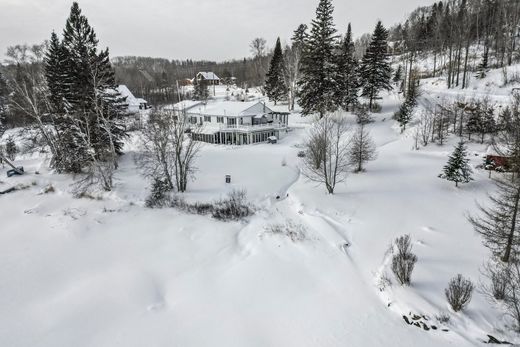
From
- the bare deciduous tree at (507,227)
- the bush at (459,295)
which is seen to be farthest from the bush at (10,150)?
the bare deciduous tree at (507,227)

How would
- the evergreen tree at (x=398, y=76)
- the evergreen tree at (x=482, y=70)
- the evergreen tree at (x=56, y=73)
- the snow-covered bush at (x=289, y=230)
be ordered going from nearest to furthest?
the snow-covered bush at (x=289, y=230), the evergreen tree at (x=56, y=73), the evergreen tree at (x=482, y=70), the evergreen tree at (x=398, y=76)

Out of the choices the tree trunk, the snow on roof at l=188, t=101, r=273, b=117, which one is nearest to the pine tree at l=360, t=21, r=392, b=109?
the snow on roof at l=188, t=101, r=273, b=117

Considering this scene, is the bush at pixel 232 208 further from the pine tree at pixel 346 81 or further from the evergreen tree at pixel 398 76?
the evergreen tree at pixel 398 76

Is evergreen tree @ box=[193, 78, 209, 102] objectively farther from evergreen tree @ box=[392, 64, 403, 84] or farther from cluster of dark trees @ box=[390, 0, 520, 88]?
cluster of dark trees @ box=[390, 0, 520, 88]

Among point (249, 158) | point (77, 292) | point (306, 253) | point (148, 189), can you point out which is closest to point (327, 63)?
point (249, 158)

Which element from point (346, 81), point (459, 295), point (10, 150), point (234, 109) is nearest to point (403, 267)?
point (459, 295)

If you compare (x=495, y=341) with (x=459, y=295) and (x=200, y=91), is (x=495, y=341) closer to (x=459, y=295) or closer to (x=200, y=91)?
(x=459, y=295)
